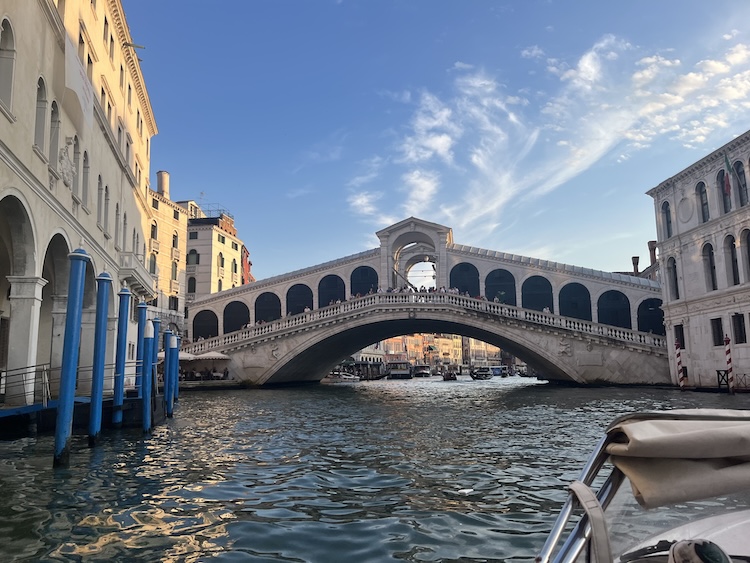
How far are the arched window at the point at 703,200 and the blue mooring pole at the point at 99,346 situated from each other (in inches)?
823

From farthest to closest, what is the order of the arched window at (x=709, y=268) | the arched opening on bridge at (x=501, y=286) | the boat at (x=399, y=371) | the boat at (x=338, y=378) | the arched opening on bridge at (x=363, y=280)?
1. the boat at (x=399, y=371)
2. the boat at (x=338, y=378)
3. the arched opening on bridge at (x=363, y=280)
4. the arched opening on bridge at (x=501, y=286)
5. the arched window at (x=709, y=268)

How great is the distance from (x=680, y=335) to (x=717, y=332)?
2277 millimetres

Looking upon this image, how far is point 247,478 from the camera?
22.5 feet

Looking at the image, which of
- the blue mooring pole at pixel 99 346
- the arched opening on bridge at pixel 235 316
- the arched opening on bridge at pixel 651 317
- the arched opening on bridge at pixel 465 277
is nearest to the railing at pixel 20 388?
the blue mooring pole at pixel 99 346

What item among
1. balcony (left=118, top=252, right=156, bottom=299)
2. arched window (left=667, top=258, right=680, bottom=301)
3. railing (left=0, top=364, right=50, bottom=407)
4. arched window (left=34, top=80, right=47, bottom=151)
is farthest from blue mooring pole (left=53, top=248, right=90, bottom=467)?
arched window (left=667, top=258, right=680, bottom=301)

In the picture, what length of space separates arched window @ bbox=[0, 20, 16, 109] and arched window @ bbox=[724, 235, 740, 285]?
2127cm

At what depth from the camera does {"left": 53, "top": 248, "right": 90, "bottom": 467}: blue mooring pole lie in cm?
732

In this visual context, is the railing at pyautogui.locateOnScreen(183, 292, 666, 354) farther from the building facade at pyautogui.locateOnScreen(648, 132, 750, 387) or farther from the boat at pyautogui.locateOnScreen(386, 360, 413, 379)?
the boat at pyautogui.locateOnScreen(386, 360, 413, 379)

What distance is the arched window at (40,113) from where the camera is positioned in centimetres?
1054

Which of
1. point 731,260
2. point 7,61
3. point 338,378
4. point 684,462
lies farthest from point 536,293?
point 684,462

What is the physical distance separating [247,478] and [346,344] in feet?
81.8

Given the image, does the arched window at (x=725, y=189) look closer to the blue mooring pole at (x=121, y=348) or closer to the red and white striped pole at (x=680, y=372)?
the red and white striped pole at (x=680, y=372)

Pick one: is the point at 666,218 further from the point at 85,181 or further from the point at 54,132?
the point at 54,132

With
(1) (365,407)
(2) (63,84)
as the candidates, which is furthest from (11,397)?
(1) (365,407)
